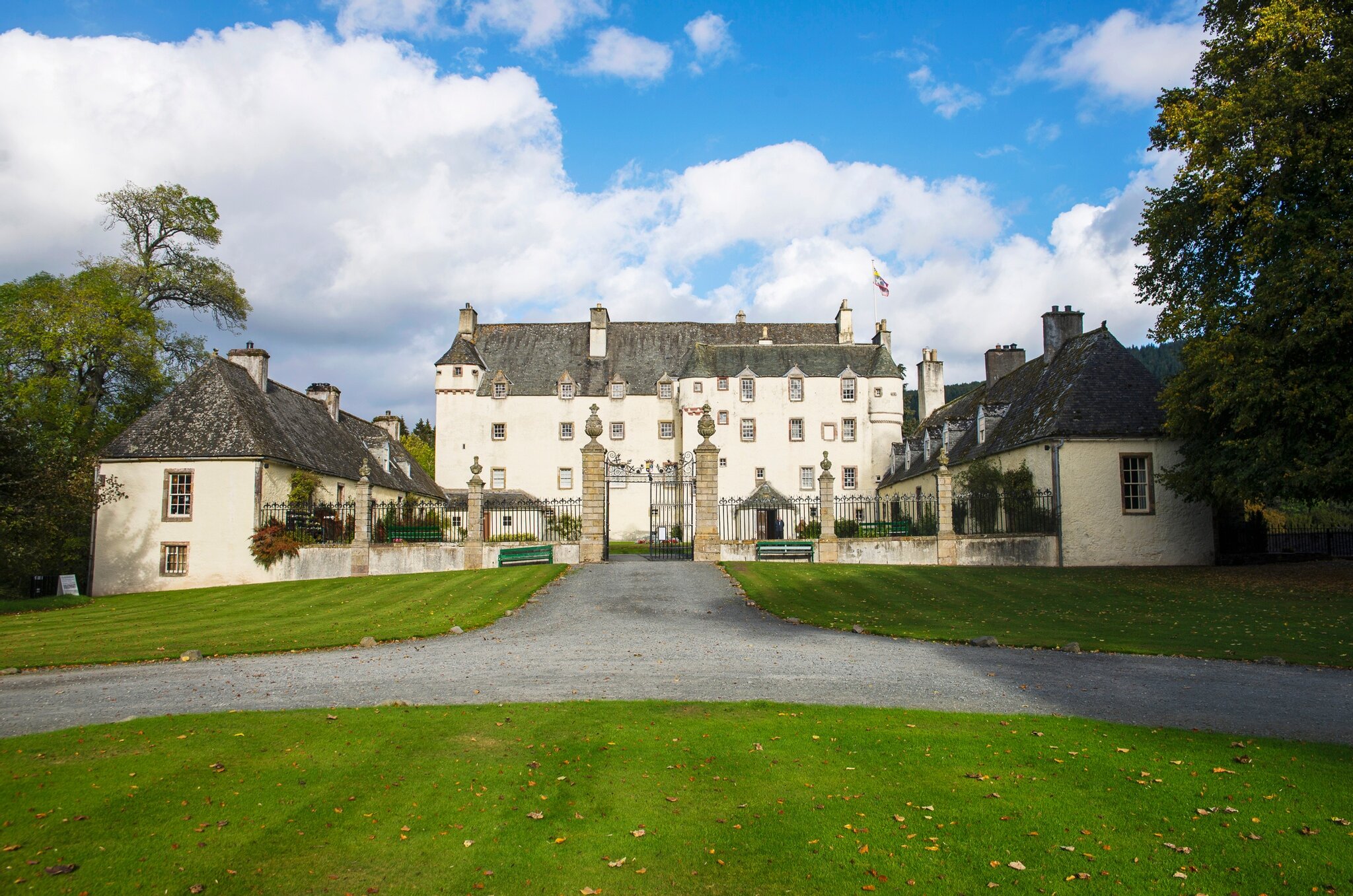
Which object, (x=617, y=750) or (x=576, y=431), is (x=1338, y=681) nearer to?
(x=617, y=750)

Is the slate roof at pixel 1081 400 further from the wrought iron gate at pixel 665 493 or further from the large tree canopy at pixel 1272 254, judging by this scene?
the wrought iron gate at pixel 665 493

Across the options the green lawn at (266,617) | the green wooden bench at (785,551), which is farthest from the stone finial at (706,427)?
the green lawn at (266,617)

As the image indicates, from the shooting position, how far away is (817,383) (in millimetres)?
53125

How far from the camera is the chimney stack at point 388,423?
50.2 m

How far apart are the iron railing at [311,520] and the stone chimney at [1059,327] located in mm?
27756

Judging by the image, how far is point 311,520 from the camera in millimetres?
29688

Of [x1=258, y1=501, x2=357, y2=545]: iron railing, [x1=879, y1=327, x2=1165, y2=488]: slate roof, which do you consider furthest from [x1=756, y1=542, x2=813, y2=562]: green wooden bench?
[x1=258, y1=501, x2=357, y2=545]: iron railing

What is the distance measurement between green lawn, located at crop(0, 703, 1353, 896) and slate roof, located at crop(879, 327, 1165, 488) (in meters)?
21.9

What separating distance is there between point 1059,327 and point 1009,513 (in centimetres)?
1001

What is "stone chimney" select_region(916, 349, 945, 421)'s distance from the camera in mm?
56531

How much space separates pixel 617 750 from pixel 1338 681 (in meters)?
9.97

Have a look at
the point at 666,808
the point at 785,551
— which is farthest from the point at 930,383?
the point at 666,808

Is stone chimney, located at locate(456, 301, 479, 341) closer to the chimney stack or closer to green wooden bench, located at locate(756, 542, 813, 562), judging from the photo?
the chimney stack

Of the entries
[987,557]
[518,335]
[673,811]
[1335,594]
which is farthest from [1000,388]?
[673,811]
